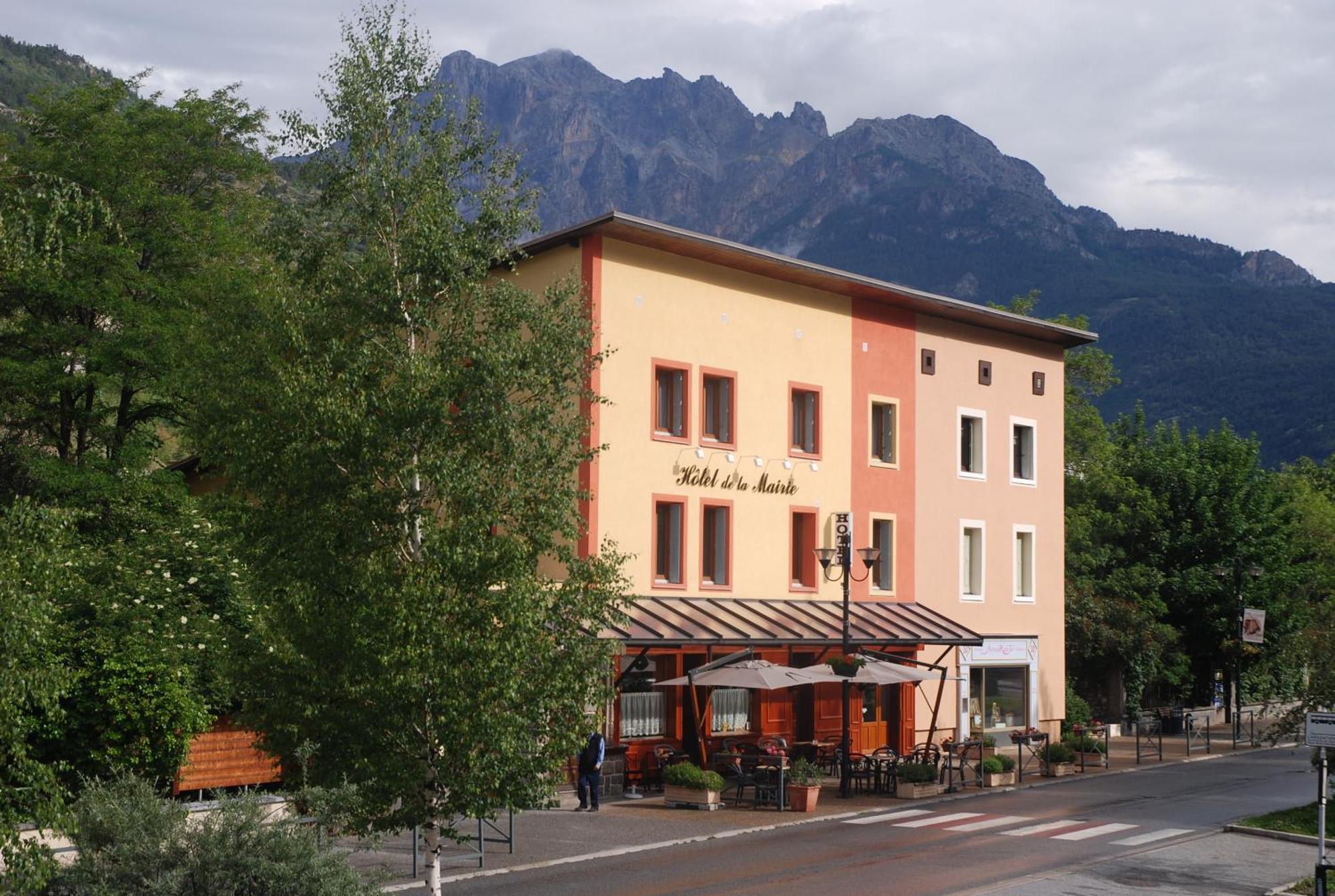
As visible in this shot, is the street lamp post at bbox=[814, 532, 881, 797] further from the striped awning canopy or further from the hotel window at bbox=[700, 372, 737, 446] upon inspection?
the hotel window at bbox=[700, 372, 737, 446]

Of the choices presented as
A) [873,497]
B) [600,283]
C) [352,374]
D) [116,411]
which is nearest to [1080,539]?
[873,497]

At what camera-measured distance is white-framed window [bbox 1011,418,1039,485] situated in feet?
138

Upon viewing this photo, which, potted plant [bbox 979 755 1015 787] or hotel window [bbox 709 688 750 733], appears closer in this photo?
potted plant [bbox 979 755 1015 787]

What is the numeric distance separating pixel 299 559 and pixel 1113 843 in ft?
49.6

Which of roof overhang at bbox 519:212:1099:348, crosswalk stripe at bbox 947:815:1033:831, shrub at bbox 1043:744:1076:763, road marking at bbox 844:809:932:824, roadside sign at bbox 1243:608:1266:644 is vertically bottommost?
road marking at bbox 844:809:932:824

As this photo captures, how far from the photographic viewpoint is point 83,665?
2183 cm

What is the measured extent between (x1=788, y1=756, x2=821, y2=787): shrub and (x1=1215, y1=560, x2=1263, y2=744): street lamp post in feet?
70.8

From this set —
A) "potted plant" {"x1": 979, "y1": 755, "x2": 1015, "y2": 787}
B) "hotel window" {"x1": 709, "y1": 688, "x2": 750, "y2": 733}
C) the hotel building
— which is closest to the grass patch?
"potted plant" {"x1": 979, "y1": 755, "x2": 1015, "y2": 787}

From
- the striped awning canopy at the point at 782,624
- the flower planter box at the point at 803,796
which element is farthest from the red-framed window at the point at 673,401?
the flower planter box at the point at 803,796

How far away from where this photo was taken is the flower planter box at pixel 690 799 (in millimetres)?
27594

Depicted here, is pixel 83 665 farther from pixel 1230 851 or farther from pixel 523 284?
pixel 1230 851

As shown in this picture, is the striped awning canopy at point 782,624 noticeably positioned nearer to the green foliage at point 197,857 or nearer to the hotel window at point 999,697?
the hotel window at point 999,697

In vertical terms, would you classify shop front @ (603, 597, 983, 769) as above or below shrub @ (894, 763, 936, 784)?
above

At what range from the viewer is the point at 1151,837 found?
2433 centimetres
